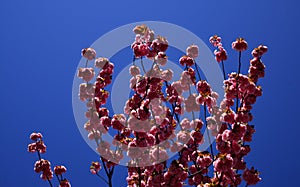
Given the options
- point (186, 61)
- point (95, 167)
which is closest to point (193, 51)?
point (186, 61)

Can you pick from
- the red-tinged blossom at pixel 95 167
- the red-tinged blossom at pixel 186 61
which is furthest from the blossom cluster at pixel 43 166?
the red-tinged blossom at pixel 186 61

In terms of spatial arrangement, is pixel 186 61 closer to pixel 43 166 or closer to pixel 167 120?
pixel 167 120

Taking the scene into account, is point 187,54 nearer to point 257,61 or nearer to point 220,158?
point 257,61

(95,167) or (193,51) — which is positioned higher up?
(193,51)

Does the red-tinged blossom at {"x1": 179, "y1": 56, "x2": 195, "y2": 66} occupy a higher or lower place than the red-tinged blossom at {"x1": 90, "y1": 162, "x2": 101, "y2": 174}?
higher

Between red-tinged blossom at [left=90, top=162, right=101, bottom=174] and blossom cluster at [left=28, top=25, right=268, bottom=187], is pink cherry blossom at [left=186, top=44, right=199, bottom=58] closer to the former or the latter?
blossom cluster at [left=28, top=25, right=268, bottom=187]

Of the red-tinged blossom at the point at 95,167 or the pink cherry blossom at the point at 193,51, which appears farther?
the red-tinged blossom at the point at 95,167

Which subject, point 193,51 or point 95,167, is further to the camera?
point 95,167

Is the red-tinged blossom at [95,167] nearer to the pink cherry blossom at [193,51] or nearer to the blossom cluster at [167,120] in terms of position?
the blossom cluster at [167,120]

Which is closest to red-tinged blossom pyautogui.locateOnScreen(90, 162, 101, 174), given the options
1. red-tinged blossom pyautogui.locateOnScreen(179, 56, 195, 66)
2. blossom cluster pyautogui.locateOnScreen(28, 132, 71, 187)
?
blossom cluster pyautogui.locateOnScreen(28, 132, 71, 187)

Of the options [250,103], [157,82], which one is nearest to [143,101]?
[157,82]

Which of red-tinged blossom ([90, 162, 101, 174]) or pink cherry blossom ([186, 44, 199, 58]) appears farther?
red-tinged blossom ([90, 162, 101, 174])

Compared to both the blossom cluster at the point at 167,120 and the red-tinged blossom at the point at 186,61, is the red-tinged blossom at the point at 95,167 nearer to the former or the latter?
the blossom cluster at the point at 167,120

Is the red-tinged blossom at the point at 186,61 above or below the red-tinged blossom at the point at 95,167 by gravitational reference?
above
